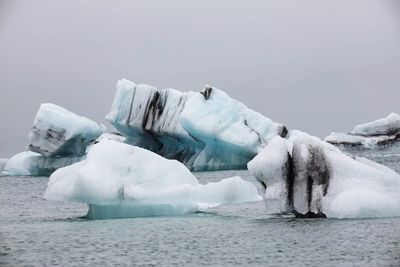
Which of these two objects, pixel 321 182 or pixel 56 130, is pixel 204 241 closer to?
pixel 321 182

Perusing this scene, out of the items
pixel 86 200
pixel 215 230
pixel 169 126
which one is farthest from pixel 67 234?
pixel 169 126

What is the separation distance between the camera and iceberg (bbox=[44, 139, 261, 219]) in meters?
10.9

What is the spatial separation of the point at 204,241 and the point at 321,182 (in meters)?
2.87

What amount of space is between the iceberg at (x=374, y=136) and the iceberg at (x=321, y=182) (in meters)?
27.8

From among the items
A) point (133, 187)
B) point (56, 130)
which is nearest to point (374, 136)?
point (56, 130)

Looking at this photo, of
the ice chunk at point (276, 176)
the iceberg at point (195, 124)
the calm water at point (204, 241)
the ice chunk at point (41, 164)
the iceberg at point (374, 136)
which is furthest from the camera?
the iceberg at point (374, 136)

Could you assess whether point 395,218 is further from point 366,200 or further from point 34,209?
point 34,209

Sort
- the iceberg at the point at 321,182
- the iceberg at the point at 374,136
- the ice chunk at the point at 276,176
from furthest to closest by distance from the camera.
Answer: the iceberg at the point at 374,136 → the ice chunk at the point at 276,176 → the iceberg at the point at 321,182

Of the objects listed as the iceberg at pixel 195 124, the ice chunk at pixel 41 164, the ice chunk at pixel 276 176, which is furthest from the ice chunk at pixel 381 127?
the ice chunk at pixel 276 176

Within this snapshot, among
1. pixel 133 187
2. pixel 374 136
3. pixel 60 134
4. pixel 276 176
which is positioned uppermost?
pixel 374 136

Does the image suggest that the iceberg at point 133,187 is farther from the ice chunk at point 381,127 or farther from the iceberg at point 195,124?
the ice chunk at point 381,127

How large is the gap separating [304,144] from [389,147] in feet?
97.1

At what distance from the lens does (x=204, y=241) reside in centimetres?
851

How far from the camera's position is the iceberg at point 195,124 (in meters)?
25.8
